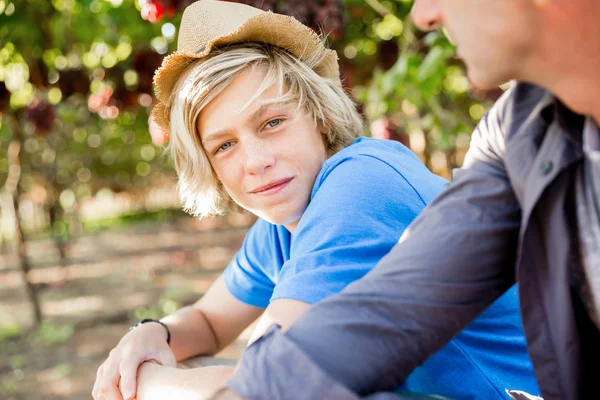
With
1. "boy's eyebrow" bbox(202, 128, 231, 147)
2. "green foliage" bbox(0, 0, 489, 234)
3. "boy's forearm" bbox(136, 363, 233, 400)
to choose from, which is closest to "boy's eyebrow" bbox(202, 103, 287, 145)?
"boy's eyebrow" bbox(202, 128, 231, 147)

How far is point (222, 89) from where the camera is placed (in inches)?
70.1

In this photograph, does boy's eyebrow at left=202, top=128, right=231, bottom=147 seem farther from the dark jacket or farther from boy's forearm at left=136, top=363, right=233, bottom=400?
the dark jacket

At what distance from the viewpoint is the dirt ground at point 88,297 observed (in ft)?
16.9

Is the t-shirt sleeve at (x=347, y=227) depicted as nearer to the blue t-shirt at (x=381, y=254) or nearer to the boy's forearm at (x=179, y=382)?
the blue t-shirt at (x=381, y=254)

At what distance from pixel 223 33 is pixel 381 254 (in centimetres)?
87

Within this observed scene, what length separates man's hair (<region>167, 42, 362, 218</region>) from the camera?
180cm

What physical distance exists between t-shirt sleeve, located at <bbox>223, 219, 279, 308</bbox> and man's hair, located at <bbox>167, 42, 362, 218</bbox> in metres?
0.19

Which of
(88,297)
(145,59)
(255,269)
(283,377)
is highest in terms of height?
(145,59)

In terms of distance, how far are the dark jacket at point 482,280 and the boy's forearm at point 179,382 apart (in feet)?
0.91

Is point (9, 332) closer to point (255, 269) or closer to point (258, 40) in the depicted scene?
point (255, 269)

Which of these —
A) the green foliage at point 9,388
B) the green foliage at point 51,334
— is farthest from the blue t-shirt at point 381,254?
the green foliage at point 51,334

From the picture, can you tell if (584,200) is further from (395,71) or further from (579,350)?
(395,71)

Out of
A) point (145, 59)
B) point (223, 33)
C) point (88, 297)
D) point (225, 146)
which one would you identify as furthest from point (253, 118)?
point (88, 297)

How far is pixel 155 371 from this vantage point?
69.6 inches
